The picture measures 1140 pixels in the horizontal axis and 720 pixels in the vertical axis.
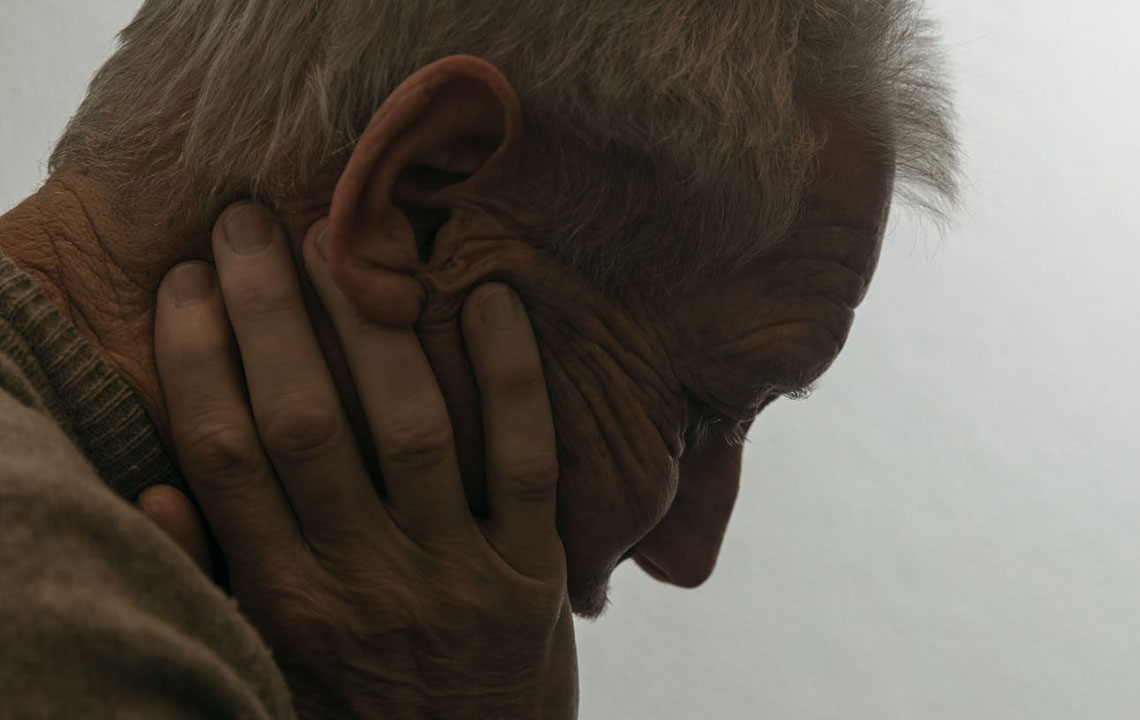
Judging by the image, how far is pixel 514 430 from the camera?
0.89 meters

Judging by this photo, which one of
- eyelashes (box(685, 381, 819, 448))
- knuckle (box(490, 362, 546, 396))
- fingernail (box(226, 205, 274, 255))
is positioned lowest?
eyelashes (box(685, 381, 819, 448))

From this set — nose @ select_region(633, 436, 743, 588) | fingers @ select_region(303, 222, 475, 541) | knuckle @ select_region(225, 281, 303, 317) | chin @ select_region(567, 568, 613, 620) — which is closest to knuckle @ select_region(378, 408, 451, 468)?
fingers @ select_region(303, 222, 475, 541)

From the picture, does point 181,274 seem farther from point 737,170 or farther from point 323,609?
point 737,170

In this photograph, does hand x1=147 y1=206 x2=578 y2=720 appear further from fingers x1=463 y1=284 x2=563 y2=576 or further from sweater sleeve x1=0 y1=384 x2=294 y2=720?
sweater sleeve x1=0 y1=384 x2=294 y2=720

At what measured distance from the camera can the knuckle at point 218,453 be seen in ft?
2.69

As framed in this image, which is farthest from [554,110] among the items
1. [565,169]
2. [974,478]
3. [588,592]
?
[974,478]

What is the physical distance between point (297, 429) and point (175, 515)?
0.10 m

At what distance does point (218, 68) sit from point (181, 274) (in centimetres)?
15

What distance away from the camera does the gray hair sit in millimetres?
854

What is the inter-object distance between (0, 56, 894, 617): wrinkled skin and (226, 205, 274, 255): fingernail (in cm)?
2

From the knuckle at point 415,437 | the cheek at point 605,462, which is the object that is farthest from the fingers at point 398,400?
the cheek at point 605,462

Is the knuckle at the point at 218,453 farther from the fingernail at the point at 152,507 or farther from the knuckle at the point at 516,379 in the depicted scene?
the knuckle at the point at 516,379

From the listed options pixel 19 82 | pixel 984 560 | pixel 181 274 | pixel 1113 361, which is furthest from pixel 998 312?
pixel 19 82

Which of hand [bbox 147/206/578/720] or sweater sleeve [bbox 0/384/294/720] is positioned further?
hand [bbox 147/206/578/720]
